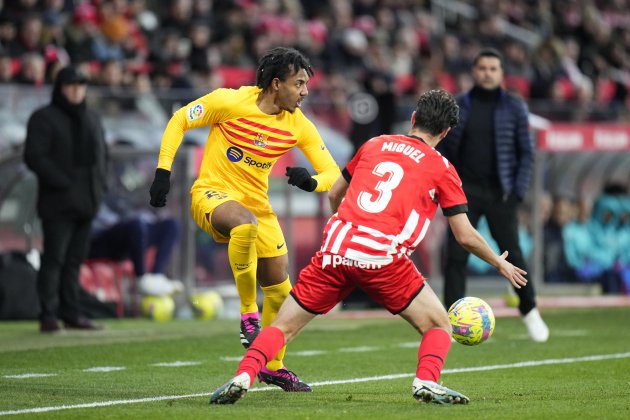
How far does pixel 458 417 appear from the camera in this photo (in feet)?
23.8

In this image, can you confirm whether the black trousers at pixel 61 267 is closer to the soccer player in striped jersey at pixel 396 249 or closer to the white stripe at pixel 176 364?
the white stripe at pixel 176 364

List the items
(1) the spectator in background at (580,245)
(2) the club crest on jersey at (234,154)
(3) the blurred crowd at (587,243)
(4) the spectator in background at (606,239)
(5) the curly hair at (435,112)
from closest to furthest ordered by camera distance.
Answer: (5) the curly hair at (435,112) < (2) the club crest on jersey at (234,154) < (4) the spectator in background at (606,239) < (3) the blurred crowd at (587,243) < (1) the spectator in background at (580,245)

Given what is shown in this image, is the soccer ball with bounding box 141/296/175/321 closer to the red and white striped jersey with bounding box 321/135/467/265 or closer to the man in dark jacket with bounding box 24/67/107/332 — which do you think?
the man in dark jacket with bounding box 24/67/107/332

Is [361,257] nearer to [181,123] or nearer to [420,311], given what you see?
[420,311]

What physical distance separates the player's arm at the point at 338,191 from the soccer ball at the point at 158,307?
7911 mm

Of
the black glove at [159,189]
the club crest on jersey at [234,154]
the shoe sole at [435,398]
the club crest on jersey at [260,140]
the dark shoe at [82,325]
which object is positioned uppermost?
the club crest on jersey at [260,140]

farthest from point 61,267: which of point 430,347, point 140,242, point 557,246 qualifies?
point 557,246

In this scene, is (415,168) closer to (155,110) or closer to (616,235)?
(155,110)

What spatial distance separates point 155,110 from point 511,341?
683cm

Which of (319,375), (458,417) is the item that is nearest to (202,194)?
(319,375)

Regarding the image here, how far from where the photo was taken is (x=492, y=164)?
12.6 metres

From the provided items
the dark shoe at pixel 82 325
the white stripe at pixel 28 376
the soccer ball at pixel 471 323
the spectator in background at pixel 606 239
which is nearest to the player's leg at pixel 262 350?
the soccer ball at pixel 471 323

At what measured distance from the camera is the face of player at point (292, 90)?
358 inches

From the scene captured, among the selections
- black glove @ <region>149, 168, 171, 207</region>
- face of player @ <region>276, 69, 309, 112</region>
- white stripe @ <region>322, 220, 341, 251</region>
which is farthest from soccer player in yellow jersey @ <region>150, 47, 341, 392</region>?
white stripe @ <region>322, 220, 341, 251</region>
